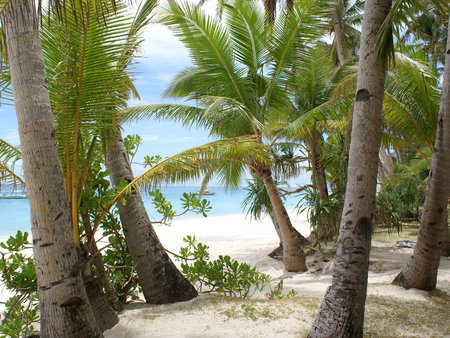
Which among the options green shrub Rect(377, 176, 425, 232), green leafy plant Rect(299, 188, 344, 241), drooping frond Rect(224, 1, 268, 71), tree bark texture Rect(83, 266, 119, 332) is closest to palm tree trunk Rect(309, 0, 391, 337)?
tree bark texture Rect(83, 266, 119, 332)

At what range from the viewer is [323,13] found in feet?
25.6

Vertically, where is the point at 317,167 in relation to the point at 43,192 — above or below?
above

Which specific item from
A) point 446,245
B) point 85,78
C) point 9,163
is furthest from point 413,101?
point 9,163

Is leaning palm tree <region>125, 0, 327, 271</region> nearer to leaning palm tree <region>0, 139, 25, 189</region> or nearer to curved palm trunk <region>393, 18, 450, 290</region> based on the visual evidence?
curved palm trunk <region>393, 18, 450, 290</region>

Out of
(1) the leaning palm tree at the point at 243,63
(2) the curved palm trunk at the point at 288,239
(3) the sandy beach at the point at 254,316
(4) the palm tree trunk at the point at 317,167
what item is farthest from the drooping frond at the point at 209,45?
(3) the sandy beach at the point at 254,316

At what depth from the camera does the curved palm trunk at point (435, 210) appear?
4973mm

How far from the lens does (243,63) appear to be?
8.76m

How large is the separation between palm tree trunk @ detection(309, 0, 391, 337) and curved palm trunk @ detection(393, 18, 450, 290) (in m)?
1.98

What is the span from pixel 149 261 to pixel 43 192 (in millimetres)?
1933

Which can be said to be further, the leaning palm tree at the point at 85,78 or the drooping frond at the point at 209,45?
the drooping frond at the point at 209,45

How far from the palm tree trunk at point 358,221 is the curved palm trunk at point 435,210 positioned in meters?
1.98

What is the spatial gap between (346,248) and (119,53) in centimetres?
274

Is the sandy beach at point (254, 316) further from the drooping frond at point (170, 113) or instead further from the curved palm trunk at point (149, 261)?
the drooping frond at point (170, 113)

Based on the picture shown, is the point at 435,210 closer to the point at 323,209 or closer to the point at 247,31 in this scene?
the point at 323,209
